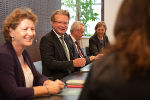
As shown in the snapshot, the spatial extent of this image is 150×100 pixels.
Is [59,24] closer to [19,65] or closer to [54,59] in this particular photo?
[54,59]

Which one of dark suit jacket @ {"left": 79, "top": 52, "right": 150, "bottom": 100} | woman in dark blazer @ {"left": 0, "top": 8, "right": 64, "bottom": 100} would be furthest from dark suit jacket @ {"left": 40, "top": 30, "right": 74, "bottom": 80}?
dark suit jacket @ {"left": 79, "top": 52, "right": 150, "bottom": 100}

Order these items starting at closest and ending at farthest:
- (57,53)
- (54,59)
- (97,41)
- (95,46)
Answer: (54,59) → (57,53) → (95,46) → (97,41)

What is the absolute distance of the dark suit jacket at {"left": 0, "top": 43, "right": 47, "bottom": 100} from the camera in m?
1.56

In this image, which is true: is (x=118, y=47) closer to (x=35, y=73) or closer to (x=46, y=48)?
(x=35, y=73)

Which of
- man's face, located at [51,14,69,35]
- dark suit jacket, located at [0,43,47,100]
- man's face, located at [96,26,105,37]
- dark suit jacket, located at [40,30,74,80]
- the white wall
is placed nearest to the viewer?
dark suit jacket, located at [0,43,47,100]

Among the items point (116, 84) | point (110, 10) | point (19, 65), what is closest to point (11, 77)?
point (19, 65)

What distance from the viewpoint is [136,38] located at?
760 millimetres

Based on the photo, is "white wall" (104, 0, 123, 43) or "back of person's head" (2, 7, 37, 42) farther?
"white wall" (104, 0, 123, 43)

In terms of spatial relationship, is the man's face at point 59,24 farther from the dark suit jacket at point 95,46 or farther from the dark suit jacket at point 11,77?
the dark suit jacket at point 95,46

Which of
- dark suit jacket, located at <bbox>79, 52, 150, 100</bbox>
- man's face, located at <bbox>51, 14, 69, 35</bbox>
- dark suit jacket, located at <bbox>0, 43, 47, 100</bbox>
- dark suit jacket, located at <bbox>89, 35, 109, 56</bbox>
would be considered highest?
man's face, located at <bbox>51, 14, 69, 35</bbox>

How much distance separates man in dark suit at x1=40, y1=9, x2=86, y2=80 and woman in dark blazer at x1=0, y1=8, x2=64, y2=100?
2.40 ft

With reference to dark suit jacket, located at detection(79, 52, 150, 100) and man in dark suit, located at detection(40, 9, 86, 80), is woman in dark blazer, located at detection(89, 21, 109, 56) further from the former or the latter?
dark suit jacket, located at detection(79, 52, 150, 100)

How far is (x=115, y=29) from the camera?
0.82 meters

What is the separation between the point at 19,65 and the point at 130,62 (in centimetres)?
121
